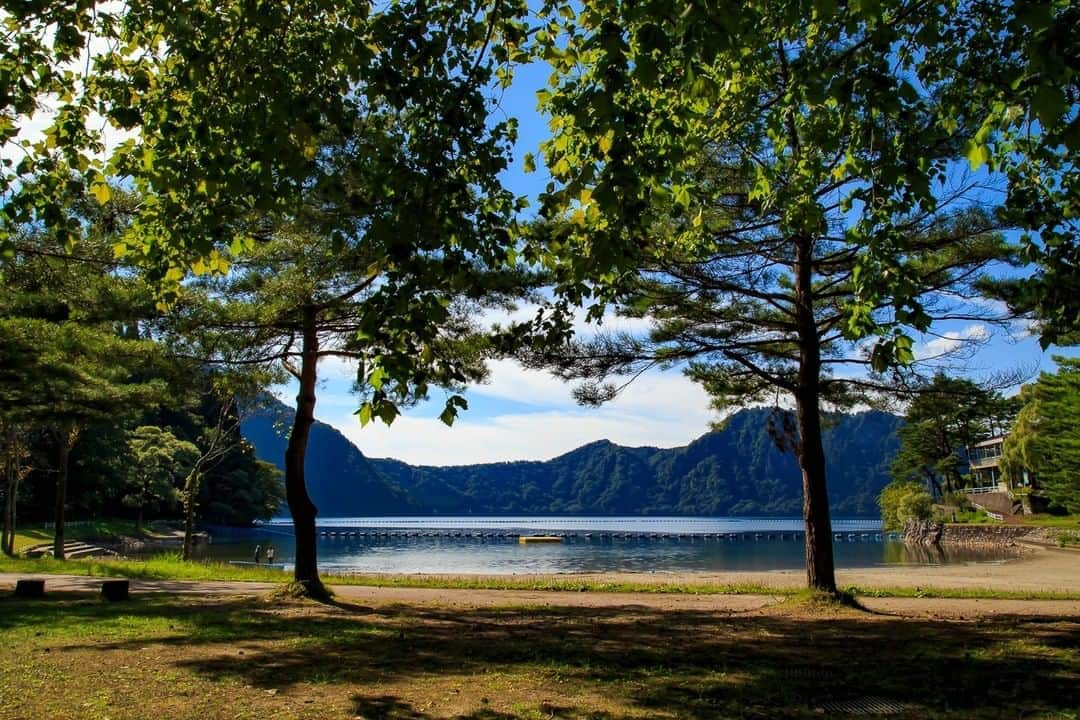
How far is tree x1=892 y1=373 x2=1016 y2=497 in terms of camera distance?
1143cm

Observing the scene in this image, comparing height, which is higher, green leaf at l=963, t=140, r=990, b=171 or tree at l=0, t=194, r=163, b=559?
tree at l=0, t=194, r=163, b=559

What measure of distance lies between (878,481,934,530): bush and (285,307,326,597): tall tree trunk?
5475cm

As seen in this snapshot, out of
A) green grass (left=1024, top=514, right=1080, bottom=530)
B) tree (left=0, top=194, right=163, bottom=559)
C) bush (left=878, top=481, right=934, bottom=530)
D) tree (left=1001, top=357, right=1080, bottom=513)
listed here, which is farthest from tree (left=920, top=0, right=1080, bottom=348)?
bush (left=878, top=481, right=934, bottom=530)

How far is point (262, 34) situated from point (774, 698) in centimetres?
575

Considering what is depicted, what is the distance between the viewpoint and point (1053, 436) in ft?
132

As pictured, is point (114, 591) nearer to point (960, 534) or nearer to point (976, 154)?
point (976, 154)

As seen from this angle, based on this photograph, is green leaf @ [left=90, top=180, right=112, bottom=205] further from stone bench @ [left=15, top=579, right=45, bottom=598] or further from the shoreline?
the shoreline

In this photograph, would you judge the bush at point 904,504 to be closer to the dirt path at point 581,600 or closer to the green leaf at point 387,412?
the dirt path at point 581,600

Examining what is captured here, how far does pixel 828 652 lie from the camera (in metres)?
6.59

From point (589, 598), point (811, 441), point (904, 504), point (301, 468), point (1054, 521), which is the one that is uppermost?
point (811, 441)

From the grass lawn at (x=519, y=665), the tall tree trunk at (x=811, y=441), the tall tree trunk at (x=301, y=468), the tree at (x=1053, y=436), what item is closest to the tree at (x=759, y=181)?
the tall tree trunk at (x=811, y=441)

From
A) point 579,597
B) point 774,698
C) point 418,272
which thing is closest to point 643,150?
point 418,272

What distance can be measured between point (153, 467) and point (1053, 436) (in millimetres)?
55825

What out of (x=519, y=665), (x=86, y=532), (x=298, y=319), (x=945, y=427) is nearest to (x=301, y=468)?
(x=298, y=319)
